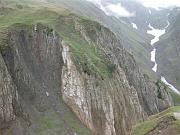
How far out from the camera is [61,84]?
281 feet

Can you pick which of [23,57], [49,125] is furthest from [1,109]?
[23,57]

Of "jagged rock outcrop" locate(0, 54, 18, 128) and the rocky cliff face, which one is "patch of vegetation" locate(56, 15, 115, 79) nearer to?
the rocky cliff face

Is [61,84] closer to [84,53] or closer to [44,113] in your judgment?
[44,113]

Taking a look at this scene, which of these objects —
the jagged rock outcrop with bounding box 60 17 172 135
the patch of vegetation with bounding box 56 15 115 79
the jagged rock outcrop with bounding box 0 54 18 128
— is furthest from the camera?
the patch of vegetation with bounding box 56 15 115 79

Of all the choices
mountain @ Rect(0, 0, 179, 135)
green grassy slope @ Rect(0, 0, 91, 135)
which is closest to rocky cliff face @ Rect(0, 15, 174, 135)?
mountain @ Rect(0, 0, 179, 135)

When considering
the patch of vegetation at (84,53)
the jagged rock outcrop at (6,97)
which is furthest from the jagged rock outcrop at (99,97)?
the jagged rock outcrop at (6,97)

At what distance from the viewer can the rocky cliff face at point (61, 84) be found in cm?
7531

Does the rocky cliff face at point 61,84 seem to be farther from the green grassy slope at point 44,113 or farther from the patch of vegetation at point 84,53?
the green grassy slope at point 44,113

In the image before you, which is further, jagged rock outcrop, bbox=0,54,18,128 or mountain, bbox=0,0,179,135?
mountain, bbox=0,0,179,135

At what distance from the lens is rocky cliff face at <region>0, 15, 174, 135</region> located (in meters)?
75.3

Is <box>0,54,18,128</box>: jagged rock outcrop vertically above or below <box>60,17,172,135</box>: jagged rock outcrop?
above

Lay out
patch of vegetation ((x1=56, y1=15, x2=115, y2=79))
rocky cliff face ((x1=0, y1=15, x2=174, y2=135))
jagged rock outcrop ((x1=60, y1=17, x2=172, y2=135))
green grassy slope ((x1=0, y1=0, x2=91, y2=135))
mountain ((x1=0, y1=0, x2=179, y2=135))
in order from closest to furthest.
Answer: mountain ((x1=0, y1=0, x2=179, y2=135)) < green grassy slope ((x1=0, y1=0, x2=91, y2=135)) < rocky cliff face ((x1=0, y1=15, x2=174, y2=135)) < jagged rock outcrop ((x1=60, y1=17, x2=172, y2=135)) < patch of vegetation ((x1=56, y1=15, x2=115, y2=79))

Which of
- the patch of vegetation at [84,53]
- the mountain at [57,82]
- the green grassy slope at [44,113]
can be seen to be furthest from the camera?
the patch of vegetation at [84,53]

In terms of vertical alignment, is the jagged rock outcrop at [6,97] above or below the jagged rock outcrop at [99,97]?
above
